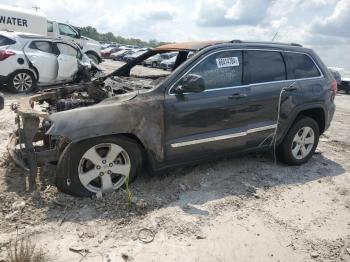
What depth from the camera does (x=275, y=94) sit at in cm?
547

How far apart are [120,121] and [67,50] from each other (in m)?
8.87

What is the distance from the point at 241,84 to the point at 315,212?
177 cm

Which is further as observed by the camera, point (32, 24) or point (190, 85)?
point (32, 24)

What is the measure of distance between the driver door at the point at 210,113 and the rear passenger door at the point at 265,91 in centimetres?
13

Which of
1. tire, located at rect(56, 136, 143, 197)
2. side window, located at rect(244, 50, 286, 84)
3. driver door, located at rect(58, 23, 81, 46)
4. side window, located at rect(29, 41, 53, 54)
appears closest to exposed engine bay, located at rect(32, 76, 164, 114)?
tire, located at rect(56, 136, 143, 197)

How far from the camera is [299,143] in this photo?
6031 mm

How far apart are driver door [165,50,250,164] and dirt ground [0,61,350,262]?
19.0 inches

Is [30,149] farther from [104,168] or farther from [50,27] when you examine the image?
[50,27]

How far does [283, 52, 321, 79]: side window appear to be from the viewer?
18.9ft

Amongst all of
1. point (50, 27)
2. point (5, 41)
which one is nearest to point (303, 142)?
point (5, 41)

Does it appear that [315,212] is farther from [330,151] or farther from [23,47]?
[23,47]

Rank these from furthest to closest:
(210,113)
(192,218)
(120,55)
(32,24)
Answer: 1. (120,55)
2. (32,24)
3. (210,113)
4. (192,218)

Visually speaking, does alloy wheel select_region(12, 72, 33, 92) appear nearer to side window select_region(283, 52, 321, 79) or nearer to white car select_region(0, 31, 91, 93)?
white car select_region(0, 31, 91, 93)

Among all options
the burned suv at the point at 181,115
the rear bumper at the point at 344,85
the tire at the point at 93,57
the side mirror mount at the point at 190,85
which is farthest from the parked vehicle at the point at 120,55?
the side mirror mount at the point at 190,85
